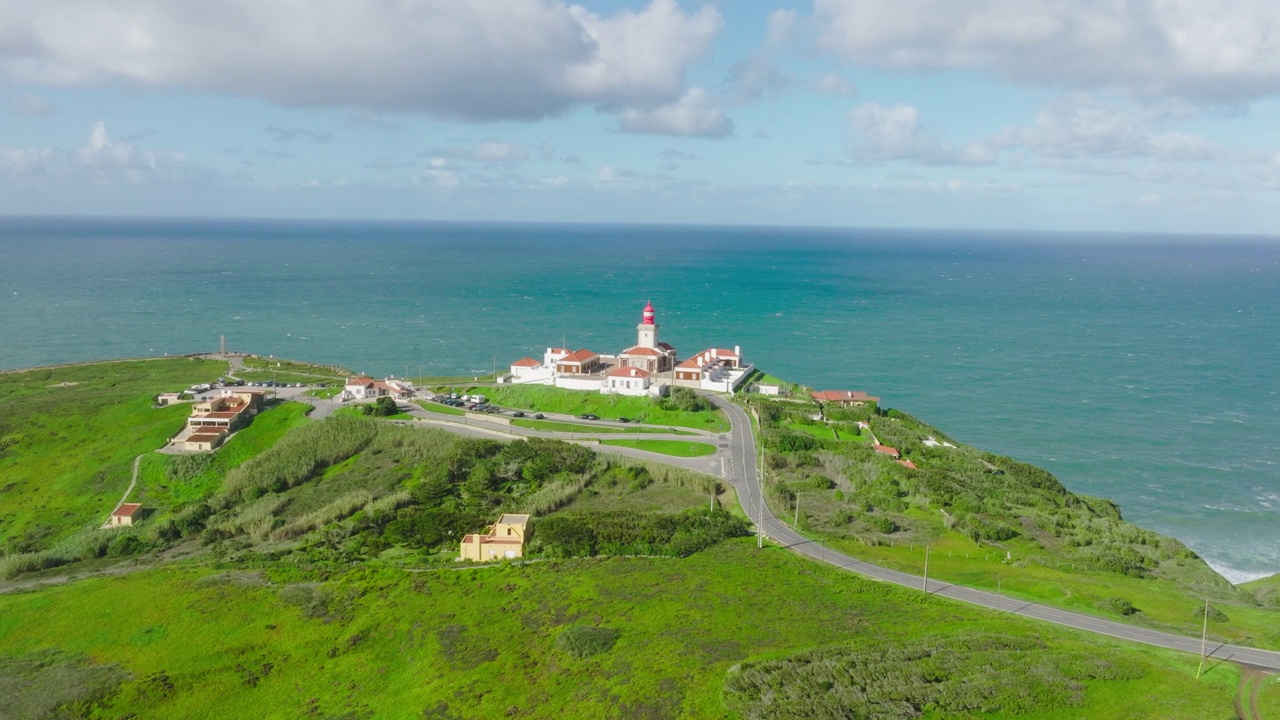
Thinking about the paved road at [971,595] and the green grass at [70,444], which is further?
the green grass at [70,444]

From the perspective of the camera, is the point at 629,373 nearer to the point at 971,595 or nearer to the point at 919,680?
the point at 971,595

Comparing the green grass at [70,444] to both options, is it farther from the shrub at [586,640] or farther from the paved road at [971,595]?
the paved road at [971,595]

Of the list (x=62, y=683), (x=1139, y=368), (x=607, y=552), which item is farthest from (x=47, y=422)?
(x=1139, y=368)

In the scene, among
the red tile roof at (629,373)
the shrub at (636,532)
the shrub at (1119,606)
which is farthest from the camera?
the red tile roof at (629,373)

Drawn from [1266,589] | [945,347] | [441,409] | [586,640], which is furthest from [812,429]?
[945,347]

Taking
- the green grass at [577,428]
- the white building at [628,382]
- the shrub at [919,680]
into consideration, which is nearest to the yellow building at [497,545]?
the shrub at [919,680]

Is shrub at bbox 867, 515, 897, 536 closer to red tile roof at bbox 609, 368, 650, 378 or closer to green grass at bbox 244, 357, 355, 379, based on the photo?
red tile roof at bbox 609, 368, 650, 378
